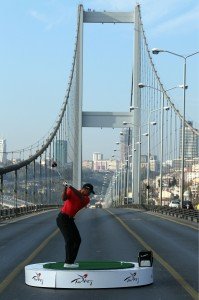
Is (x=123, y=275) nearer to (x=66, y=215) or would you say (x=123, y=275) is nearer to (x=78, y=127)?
(x=66, y=215)

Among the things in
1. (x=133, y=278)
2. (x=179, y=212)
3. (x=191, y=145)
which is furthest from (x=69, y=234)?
(x=191, y=145)

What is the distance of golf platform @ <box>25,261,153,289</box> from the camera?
10.4 metres

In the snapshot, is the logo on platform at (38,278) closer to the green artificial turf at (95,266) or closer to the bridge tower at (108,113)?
the green artificial turf at (95,266)

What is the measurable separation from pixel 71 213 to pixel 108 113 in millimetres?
76419

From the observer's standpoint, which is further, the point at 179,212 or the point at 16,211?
the point at 16,211

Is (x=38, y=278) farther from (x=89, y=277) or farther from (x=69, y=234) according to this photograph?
(x=69, y=234)

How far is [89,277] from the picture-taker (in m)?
10.4

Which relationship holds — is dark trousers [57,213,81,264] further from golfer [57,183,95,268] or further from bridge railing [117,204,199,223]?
bridge railing [117,204,199,223]

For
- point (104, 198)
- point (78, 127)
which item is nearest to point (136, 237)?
point (78, 127)

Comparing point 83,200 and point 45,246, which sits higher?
point 83,200

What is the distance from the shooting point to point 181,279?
11.7 m

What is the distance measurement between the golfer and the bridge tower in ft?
237

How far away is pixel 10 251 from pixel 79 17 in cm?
7921

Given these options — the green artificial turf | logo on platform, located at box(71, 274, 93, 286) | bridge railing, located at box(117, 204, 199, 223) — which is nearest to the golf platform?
logo on platform, located at box(71, 274, 93, 286)
